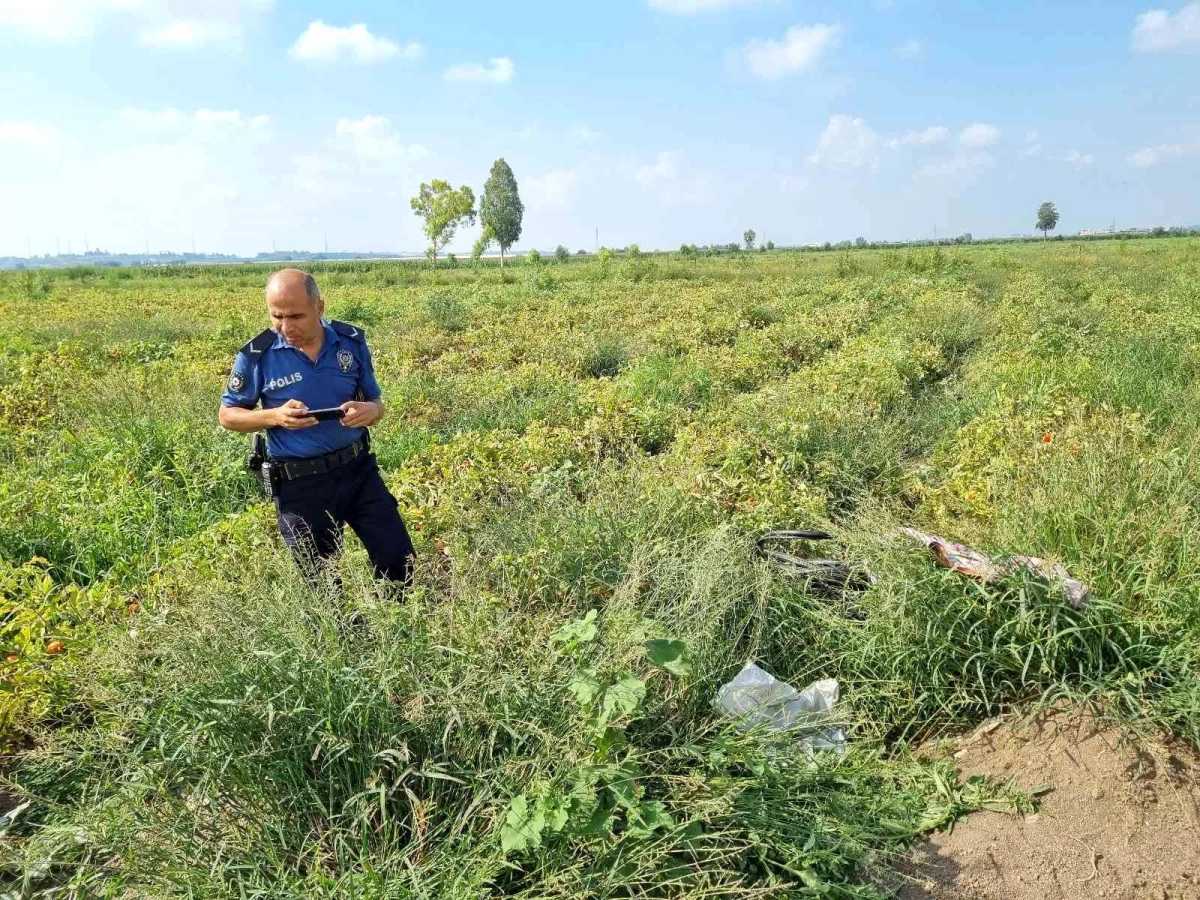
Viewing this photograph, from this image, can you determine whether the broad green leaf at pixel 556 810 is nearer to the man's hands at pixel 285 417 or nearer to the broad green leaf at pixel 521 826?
the broad green leaf at pixel 521 826

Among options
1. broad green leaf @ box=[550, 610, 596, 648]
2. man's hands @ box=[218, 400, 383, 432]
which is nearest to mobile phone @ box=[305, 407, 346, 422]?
man's hands @ box=[218, 400, 383, 432]

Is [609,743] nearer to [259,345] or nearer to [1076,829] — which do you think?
[1076,829]

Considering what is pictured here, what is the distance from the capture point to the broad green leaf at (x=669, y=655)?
2.10 m

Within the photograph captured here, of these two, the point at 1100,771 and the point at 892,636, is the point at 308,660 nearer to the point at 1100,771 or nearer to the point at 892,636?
the point at 892,636

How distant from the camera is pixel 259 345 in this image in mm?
3281

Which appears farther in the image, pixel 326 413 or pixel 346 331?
pixel 346 331

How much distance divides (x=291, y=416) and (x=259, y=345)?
0.41 meters

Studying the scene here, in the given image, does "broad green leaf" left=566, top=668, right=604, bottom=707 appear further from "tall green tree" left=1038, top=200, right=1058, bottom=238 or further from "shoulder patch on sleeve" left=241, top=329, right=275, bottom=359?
"tall green tree" left=1038, top=200, right=1058, bottom=238

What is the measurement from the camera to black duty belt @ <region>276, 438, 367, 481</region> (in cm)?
332

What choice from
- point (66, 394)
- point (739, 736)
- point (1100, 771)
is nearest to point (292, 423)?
point (739, 736)

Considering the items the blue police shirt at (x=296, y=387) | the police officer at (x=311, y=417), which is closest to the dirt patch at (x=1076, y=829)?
the police officer at (x=311, y=417)

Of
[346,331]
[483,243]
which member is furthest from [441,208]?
[346,331]

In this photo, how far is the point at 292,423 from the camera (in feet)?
10.3

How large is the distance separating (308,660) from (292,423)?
128cm
